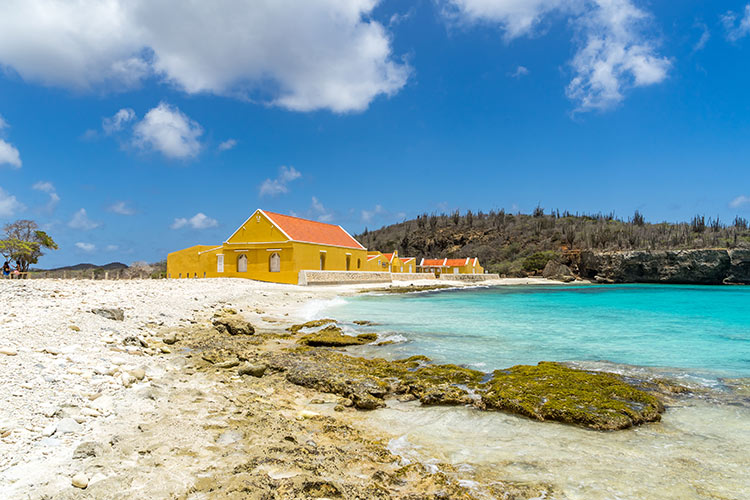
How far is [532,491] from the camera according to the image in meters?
3.33

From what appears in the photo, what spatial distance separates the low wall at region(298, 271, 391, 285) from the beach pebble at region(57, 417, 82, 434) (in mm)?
27403

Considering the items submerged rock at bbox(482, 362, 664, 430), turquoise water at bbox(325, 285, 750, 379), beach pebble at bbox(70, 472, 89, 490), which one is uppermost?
beach pebble at bbox(70, 472, 89, 490)

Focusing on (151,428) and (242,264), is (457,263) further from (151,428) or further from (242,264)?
(151,428)

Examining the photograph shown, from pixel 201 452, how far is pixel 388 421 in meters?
2.25

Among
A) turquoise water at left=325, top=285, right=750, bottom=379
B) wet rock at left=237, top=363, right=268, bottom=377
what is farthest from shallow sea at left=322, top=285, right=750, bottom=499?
wet rock at left=237, top=363, right=268, bottom=377

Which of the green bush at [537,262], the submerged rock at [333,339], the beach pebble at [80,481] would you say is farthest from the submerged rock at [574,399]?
the green bush at [537,262]

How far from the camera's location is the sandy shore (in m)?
3.02

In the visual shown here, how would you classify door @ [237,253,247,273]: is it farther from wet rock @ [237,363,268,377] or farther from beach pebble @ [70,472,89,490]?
beach pebble @ [70,472,89,490]

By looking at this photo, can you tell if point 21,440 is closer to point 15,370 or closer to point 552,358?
point 15,370

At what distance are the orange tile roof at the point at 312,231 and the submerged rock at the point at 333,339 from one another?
2255 centimetres

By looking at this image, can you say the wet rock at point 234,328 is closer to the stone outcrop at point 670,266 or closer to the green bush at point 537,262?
the stone outcrop at point 670,266

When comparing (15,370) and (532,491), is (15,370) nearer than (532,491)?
No

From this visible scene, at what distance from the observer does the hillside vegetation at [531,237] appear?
7425 centimetres

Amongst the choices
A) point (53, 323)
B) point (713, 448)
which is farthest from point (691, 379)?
point (53, 323)
